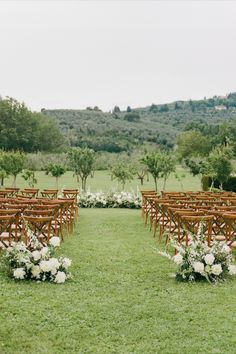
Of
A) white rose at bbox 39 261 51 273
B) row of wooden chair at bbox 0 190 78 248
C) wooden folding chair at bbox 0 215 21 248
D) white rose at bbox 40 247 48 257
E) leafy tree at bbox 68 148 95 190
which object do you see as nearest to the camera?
white rose at bbox 39 261 51 273

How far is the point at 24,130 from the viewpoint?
8312cm

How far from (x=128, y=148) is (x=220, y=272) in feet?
248

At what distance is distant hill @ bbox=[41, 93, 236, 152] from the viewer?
88312 millimetres

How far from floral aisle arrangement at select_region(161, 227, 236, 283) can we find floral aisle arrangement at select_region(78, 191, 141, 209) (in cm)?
1427

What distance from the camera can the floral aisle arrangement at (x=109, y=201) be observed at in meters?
22.9

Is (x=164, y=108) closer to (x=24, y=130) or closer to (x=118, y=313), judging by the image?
(x=24, y=130)

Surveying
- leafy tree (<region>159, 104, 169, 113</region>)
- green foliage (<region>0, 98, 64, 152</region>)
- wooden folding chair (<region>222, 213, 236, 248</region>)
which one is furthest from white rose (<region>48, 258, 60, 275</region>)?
leafy tree (<region>159, 104, 169, 113</region>)

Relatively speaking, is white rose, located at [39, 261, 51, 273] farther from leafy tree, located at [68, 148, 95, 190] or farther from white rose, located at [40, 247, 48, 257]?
leafy tree, located at [68, 148, 95, 190]

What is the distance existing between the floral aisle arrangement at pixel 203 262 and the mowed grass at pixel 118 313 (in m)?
0.21

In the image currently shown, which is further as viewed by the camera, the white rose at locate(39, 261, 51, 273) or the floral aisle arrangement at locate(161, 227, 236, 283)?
the floral aisle arrangement at locate(161, 227, 236, 283)

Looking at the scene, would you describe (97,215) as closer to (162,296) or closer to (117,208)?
(117,208)

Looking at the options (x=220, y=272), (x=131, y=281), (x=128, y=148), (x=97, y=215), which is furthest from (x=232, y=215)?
(x=128, y=148)

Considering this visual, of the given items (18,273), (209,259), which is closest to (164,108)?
(209,259)

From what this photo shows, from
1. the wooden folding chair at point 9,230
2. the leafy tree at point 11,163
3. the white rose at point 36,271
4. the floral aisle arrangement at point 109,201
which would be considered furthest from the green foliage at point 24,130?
the white rose at point 36,271
